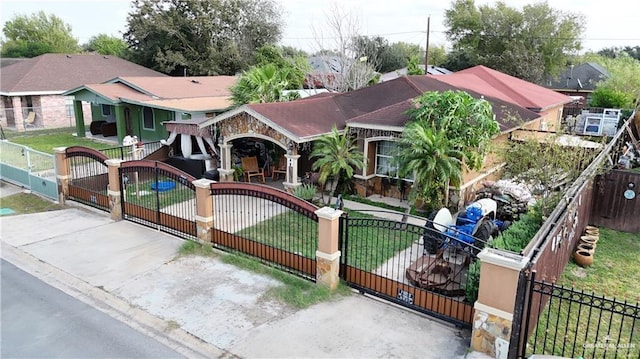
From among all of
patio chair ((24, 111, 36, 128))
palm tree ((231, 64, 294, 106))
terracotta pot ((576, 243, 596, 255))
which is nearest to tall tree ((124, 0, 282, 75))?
patio chair ((24, 111, 36, 128))

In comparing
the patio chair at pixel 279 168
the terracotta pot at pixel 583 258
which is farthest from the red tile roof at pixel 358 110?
the terracotta pot at pixel 583 258

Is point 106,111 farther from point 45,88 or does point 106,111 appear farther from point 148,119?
point 45,88

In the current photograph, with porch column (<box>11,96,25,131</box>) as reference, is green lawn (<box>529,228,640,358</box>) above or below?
below

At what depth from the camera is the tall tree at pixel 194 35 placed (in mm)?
38594

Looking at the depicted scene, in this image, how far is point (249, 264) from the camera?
375 inches

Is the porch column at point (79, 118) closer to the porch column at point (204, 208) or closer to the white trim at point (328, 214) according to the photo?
the porch column at point (204, 208)

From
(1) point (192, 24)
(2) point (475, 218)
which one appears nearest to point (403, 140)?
(2) point (475, 218)

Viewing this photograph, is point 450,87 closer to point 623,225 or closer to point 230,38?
point 623,225

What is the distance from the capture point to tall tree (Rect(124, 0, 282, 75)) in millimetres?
38594

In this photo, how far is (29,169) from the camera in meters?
15.2

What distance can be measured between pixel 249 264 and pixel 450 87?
1235cm

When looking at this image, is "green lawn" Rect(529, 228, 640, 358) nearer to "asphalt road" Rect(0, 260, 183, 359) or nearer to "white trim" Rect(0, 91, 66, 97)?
"asphalt road" Rect(0, 260, 183, 359)

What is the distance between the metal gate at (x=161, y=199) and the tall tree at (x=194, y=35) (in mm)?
26926

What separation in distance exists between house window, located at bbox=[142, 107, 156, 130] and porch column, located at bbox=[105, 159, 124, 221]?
12809 mm
